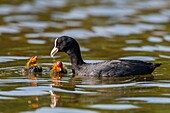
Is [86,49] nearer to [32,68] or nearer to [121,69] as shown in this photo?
[32,68]

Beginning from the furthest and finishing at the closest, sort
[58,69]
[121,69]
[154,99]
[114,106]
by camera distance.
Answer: [58,69] < [121,69] < [154,99] < [114,106]

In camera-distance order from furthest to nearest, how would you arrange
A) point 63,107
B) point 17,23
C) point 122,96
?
point 17,23 → point 122,96 → point 63,107

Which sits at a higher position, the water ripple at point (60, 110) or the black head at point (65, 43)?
the black head at point (65, 43)

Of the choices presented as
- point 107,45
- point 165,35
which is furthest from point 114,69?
Answer: point 165,35

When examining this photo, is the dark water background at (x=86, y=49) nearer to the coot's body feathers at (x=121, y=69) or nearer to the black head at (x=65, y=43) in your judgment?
the coot's body feathers at (x=121, y=69)

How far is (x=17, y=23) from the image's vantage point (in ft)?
88.6

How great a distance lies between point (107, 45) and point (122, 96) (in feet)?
27.9

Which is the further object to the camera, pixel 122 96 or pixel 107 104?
pixel 122 96

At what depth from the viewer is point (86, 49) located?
68.7 ft

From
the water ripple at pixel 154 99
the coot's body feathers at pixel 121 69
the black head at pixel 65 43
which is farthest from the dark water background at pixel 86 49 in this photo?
the black head at pixel 65 43

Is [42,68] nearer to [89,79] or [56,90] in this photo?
[89,79]

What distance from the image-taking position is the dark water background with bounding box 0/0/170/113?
12.8 m

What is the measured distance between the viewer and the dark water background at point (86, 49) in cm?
1282

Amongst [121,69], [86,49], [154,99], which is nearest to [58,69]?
[121,69]
